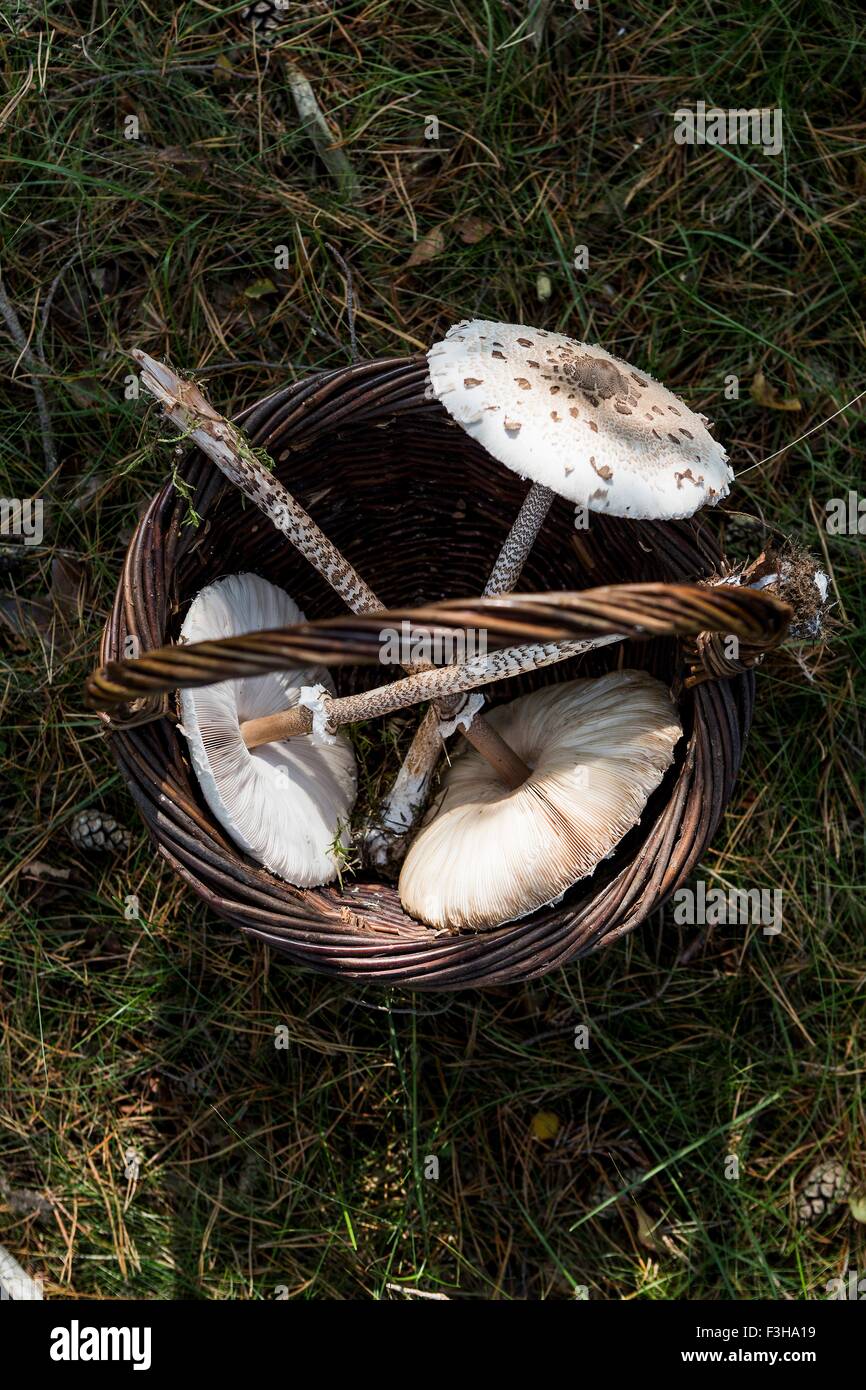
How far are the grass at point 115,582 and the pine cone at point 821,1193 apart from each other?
0.12 feet

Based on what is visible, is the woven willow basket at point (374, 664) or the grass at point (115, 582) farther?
the grass at point (115, 582)

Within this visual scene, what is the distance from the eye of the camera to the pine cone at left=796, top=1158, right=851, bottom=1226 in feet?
9.62

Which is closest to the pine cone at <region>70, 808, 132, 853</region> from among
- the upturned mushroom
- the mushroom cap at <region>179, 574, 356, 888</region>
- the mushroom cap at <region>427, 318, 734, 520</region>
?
the mushroom cap at <region>179, 574, 356, 888</region>

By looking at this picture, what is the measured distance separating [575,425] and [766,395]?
1.28 m

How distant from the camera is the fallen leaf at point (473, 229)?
305cm

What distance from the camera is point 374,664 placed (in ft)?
7.33

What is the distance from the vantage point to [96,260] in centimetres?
307

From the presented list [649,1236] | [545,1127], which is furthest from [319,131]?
[649,1236]

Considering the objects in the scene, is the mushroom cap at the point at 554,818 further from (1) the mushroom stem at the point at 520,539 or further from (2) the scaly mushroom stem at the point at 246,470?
(1) the mushroom stem at the point at 520,539

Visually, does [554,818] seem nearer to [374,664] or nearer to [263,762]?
[374,664]

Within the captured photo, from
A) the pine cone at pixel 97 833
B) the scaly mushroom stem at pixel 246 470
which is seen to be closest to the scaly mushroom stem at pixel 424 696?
the scaly mushroom stem at pixel 246 470

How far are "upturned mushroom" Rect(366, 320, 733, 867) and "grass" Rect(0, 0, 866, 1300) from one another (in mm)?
892

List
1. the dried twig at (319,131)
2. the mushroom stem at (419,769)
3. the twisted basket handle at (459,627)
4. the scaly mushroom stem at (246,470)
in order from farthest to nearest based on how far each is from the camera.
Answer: the dried twig at (319,131), the mushroom stem at (419,769), the scaly mushroom stem at (246,470), the twisted basket handle at (459,627)

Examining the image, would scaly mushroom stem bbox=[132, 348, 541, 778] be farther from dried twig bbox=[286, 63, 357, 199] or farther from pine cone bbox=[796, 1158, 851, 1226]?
pine cone bbox=[796, 1158, 851, 1226]
